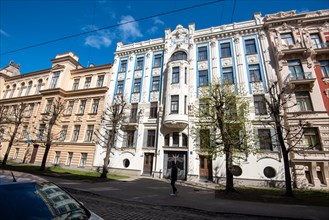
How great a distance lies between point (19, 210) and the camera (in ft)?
7.16

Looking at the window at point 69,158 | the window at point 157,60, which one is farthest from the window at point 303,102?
the window at point 69,158

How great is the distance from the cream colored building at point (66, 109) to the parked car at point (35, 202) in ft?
73.7

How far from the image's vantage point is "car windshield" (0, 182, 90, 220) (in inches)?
85.3

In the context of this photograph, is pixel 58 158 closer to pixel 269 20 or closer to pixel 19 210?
pixel 19 210

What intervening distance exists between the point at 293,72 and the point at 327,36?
6.31 metres

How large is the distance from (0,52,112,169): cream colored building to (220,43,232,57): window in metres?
18.0

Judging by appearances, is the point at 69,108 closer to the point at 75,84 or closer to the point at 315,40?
the point at 75,84

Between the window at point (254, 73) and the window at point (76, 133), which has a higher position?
the window at point (254, 73)

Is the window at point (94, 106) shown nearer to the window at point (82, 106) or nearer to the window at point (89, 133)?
the window at point (82, 106)

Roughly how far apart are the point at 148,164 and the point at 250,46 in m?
20.5

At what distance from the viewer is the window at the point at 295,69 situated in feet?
62.9

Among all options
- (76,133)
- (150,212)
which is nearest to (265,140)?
(150,212)

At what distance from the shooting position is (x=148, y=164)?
20984 millimetres

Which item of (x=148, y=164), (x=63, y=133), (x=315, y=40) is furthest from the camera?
(x=63, y=133)
